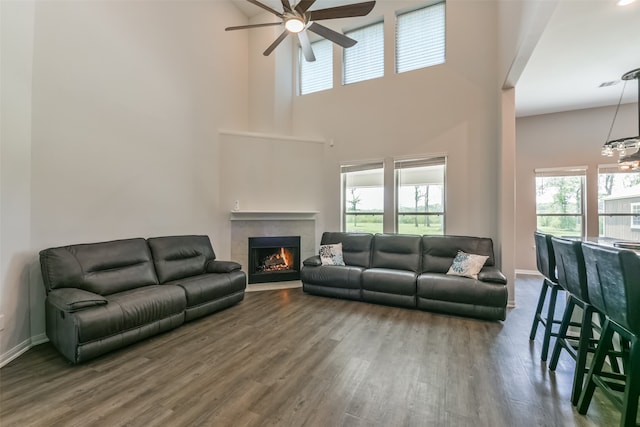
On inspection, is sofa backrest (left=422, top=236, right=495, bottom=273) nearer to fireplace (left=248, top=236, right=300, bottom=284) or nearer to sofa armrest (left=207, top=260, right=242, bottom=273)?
fireplace (left=248, top=236, right=300, bottom=284)

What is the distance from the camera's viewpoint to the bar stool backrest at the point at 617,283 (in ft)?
4.65

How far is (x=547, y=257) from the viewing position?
258 centimetres

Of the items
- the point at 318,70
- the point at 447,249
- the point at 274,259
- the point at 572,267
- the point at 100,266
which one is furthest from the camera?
the point at 318,70

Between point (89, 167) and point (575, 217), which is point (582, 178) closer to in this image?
point (575, 217)

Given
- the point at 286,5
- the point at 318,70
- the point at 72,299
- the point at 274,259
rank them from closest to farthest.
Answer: the point at 72,299 < the point at 286,5 < the point at 274,259 < the point at 318,70

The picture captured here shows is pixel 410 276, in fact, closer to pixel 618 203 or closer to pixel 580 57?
pixel 580 57

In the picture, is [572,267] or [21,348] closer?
[572,267]

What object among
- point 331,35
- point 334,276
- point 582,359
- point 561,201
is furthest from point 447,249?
point 561,201

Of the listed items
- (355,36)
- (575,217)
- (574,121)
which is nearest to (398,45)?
(355,36)

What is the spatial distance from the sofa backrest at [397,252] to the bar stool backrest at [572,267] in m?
2.11

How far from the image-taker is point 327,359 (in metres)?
2.50

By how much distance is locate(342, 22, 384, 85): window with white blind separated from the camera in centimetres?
526

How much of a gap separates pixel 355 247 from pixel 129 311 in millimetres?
3303

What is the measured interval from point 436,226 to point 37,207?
531 cm
